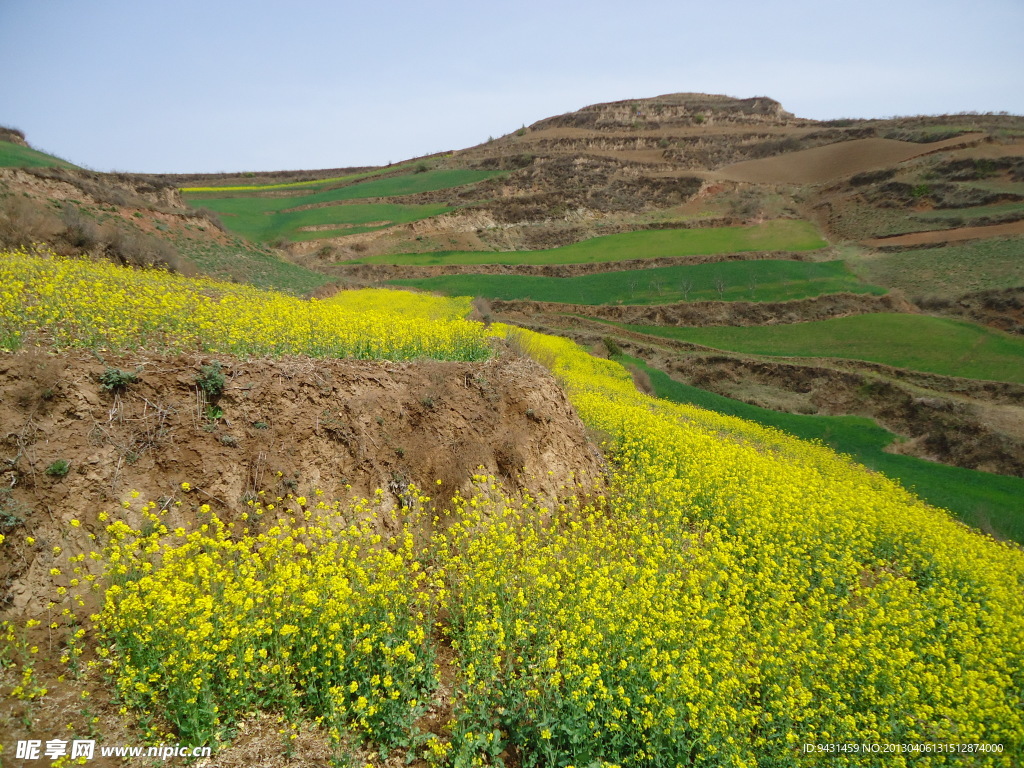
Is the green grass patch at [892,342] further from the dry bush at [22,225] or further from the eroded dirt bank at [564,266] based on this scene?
the dry bush at [22,225]

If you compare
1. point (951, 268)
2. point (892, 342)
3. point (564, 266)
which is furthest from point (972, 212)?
point (564, 266)

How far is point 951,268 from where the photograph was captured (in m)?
38.8

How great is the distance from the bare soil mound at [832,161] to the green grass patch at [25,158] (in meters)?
65.1

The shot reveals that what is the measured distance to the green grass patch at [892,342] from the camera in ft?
92.0

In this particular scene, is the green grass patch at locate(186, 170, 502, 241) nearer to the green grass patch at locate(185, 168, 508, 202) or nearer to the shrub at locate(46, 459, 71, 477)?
the green grass patch at locate(185, 168, 508, 202)

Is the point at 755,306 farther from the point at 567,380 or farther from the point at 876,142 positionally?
the point at 876,142

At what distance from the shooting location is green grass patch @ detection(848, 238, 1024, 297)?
3553 centimetres

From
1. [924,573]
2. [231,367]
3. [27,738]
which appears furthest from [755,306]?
[27,738]

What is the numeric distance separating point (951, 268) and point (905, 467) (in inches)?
1150

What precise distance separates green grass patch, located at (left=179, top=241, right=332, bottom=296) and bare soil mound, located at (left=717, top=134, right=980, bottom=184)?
58.3 m

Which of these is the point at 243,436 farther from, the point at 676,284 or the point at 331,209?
the point at 331,209

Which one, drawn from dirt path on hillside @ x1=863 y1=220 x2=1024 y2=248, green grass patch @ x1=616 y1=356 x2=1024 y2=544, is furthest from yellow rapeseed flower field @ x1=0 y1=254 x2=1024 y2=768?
dirt path on hillside @ x1=863 y1=220 x2=1024 y2=248

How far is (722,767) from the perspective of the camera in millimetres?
4258

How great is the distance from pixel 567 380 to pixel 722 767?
43.3 feet
